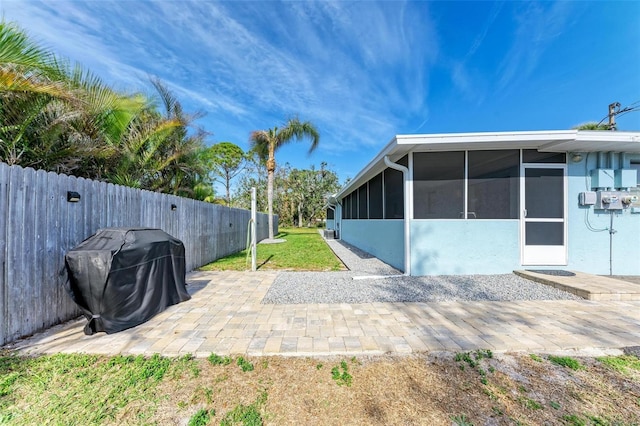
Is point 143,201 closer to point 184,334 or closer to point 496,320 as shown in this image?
point 184,334

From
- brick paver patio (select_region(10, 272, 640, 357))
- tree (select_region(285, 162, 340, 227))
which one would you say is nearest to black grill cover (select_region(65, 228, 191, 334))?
brick paver patio (select_region(10, 272, 640, 357))

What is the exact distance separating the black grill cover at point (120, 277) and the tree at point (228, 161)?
21.7 metres

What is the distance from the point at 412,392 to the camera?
6.14ft

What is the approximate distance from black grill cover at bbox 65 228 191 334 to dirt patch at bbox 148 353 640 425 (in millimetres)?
1430

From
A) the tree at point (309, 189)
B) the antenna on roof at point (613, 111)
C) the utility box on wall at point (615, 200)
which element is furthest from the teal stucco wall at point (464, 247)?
the tree at point (309, 189)

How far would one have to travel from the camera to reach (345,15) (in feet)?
23.7

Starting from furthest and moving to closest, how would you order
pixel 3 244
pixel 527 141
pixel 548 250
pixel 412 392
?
pixel 548 250, pixel 527 141, pixel 3 244, pixel 412 392

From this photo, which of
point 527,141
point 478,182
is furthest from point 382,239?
point 527,141

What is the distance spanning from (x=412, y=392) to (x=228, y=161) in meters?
26.1

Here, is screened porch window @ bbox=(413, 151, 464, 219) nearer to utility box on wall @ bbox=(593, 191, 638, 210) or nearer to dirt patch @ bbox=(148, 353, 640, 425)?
utility box on wall @ bbox=(593, 191, 638, 210)

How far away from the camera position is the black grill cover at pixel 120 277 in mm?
2672

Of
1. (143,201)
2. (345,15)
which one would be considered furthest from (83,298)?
(345,15)

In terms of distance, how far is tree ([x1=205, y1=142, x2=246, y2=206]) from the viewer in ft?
79.2

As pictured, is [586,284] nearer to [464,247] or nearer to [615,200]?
[464,247]
